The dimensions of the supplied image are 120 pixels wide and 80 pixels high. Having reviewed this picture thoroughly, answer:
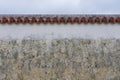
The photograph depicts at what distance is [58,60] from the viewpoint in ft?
30.0

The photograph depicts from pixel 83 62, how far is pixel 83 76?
340 millimetres

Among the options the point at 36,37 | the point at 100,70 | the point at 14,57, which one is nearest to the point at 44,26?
the point at 36,37

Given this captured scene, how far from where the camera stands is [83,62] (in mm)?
9203

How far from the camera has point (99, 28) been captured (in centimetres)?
927

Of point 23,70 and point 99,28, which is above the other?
point 99,28

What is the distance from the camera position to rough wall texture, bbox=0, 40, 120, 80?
9078 millimetres

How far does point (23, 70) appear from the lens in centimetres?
908

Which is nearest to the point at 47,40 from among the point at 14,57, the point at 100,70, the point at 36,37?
the point at 36,37

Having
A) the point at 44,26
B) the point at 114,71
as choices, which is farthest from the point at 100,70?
the point at 44,26

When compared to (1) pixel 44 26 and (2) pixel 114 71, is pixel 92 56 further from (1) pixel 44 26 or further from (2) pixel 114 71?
(1) pixel 44 26

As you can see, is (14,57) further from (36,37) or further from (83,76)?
(83,76)

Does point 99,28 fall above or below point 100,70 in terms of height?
above

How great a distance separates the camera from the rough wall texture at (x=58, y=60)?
9.08 metres

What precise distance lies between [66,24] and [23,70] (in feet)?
4.97
